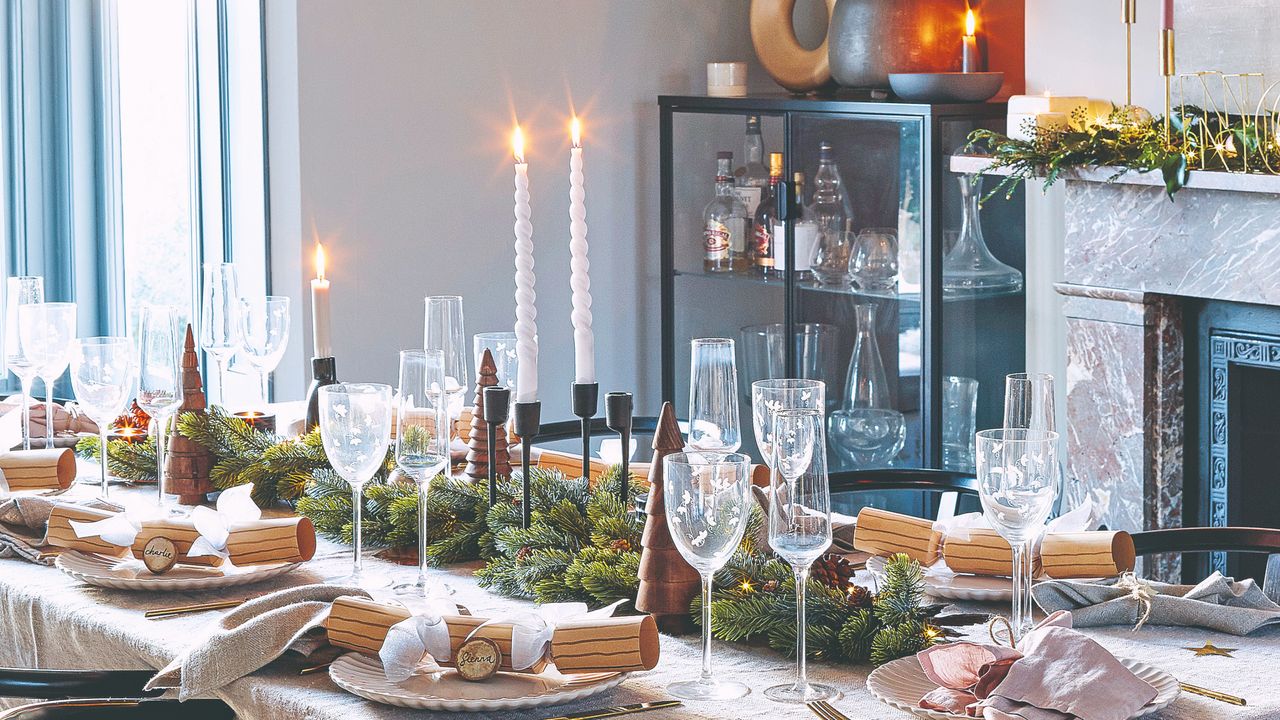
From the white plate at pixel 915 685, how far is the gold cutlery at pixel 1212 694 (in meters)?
0.03

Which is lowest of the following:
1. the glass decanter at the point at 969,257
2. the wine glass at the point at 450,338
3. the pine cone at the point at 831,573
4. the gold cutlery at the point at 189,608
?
the gold cutlery at the point at 189,608

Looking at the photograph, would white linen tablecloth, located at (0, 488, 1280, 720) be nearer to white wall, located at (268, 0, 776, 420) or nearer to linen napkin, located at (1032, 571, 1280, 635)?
linen napkin, located at (1032, 571, 1280, 635)

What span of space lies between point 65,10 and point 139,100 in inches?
9.8

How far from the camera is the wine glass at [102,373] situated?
5.81 ft

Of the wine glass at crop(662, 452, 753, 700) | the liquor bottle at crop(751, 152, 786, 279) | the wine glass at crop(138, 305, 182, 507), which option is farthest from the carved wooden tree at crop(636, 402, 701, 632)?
the liquor bottle at crop(751, 152, 786, 279)

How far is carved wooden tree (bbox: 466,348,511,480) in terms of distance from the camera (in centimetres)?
182

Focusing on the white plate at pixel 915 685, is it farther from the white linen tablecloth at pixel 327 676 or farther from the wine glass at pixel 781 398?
the wine glass at pixel 781 398

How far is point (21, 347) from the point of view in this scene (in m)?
2.00

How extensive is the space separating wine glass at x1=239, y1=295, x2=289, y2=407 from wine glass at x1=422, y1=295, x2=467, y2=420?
31 centimetres

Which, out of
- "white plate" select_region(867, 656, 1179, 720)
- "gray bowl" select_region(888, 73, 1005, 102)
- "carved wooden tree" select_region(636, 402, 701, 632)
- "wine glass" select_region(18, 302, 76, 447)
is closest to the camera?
"white plate" select_region(867, 656, 1179, 720)

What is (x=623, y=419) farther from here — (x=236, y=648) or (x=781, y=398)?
(x=236, y=648)

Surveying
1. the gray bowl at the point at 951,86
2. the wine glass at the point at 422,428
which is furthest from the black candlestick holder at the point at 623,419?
the gray bowl at the point at 951,86

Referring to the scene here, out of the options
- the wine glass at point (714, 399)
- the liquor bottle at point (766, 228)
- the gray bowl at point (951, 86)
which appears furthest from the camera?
the liquor bottle at point (766, 228)

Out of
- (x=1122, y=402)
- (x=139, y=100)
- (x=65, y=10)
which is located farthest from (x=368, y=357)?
(x=1122, y=402)
